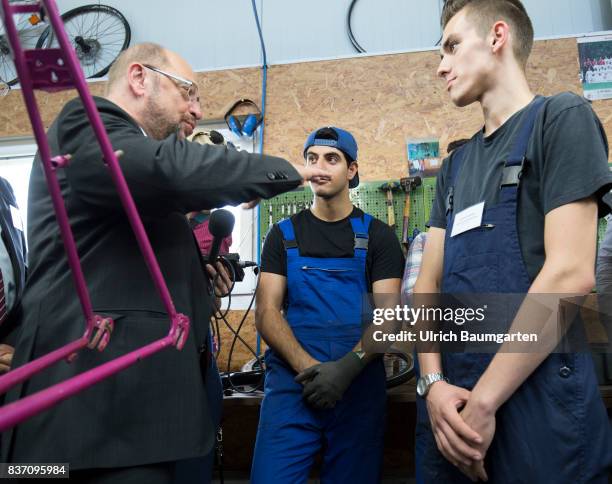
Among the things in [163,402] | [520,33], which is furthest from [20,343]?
[520,33]

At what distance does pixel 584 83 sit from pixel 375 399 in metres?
2.18

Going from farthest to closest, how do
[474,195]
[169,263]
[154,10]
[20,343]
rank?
[154,10]
[474,195]
[169,263]
[20,343]

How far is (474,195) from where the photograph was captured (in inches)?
43.3

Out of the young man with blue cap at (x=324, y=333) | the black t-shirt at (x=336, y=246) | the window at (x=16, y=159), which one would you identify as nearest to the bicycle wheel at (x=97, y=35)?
the window at (x=16, y=159)

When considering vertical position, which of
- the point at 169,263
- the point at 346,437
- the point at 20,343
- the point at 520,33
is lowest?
the point at 346,437

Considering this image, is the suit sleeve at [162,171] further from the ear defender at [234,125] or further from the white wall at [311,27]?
the white wall at [311,27]

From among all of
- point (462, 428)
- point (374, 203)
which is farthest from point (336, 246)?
point (462, 428)

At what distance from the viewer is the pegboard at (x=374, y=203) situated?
Answer: 2.65 m

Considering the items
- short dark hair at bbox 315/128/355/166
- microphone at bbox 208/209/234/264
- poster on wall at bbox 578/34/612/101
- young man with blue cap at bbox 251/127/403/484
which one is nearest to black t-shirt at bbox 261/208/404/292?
young man with blue cap at bbox 251/127/403/484

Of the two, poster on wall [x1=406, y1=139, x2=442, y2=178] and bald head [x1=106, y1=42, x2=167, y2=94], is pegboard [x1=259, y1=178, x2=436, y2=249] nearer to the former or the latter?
poster on wall [x1=406, y1=139, x2=442, y2=178]

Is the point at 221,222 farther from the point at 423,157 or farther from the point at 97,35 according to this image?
the point at 97,35

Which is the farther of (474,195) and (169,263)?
(474,195)

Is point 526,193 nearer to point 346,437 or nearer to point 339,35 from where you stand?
point 346,437

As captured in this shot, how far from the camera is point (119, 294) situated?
2.96ft
